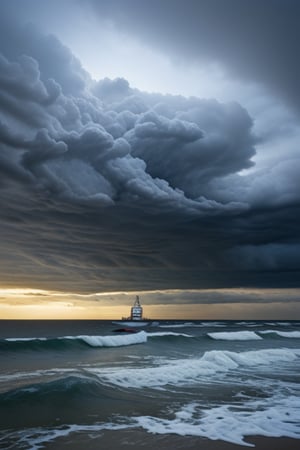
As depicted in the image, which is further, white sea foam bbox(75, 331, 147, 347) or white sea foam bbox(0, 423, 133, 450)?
white sea foam bbox(75, 331, 147, 347)

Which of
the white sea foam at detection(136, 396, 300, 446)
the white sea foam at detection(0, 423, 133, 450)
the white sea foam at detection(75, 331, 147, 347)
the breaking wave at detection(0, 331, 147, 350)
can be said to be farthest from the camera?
the white sea foam at detection(75, 331, 147, 347)

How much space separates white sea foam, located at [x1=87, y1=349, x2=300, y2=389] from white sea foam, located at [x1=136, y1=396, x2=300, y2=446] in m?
4.76

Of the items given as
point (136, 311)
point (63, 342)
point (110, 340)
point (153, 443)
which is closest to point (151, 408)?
point (153, 443)

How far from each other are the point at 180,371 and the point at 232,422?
9885 millimetres

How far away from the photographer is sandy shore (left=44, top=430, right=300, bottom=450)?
342 inches

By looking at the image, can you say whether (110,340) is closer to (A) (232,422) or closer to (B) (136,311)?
(A) (232,422)

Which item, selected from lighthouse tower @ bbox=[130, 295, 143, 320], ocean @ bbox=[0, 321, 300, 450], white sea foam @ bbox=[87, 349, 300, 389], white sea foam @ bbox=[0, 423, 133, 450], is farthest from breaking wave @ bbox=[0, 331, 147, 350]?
lighthouse tower @ bbox=[130, 295, 143, 320]

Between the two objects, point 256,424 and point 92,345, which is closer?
point 256,424

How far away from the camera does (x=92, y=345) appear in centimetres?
3941

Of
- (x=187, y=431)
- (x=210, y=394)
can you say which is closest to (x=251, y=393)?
(x=210, y=394)

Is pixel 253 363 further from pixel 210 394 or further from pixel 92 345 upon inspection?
pixel 92 345

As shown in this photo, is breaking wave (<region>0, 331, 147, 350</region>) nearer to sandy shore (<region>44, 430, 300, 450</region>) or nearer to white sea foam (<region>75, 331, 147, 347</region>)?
white sea foam (<region>75, 331, 147, 347</region>)

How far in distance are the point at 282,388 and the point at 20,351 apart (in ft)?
77.8

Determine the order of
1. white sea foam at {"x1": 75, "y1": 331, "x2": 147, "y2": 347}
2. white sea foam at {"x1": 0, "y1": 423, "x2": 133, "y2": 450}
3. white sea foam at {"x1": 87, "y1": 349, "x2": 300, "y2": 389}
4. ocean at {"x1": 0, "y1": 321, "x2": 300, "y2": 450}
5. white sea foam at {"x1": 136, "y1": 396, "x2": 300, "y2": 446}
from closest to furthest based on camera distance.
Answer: white sea foam at {"x1": 0, "y1": 423, "x2": 133, "y2": 450}
ocean at {"x1": 0, "y1": 321, "x2": 300, "y2": 450}
white sea foam at {"x1": 136, "y1": 396, "x2": 300, "y2": 446}
white sea foam at {"x1": 87, "y1": 349, "x2": 300, "y2": 389}
white sea foam at {"x1": 75, "y1": 331, "x2": 147, "y2": 347}
